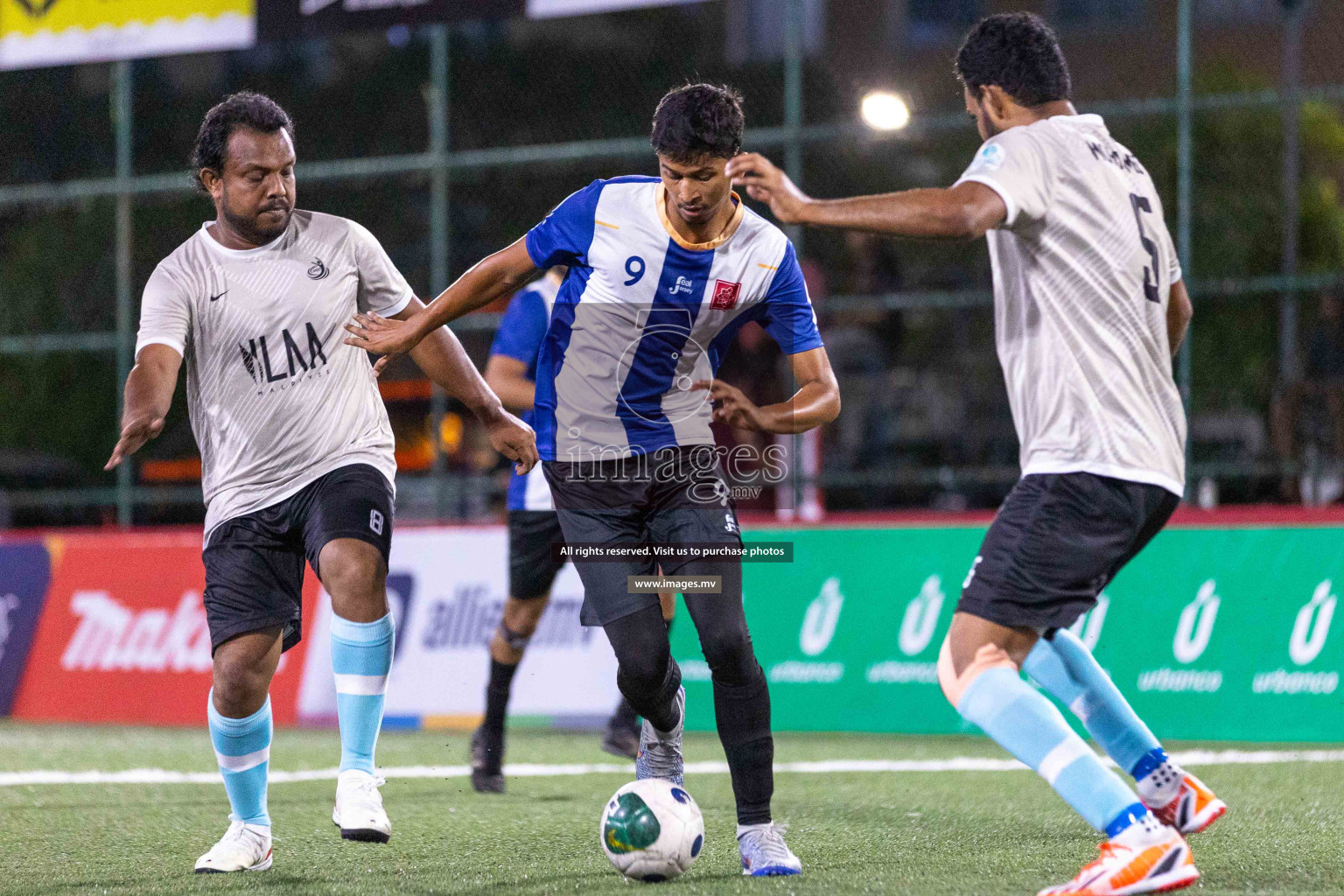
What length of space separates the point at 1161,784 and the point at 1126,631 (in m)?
3.64

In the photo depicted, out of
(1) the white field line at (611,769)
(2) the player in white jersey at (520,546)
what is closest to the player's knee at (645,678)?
(2) the player in white jersey at (520,546)

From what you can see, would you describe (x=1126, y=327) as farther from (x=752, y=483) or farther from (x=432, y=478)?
(x=432, y=478)

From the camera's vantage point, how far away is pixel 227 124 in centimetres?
481

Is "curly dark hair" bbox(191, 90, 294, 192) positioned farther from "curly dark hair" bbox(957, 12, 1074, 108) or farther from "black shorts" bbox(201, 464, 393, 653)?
"curly dark hair" bbox(957, 12, 1074, 108)

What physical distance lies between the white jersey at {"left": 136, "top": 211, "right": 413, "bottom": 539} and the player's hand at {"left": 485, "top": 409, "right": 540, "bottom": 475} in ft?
1.32

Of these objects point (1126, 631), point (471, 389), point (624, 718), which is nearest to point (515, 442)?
point (471, 389)

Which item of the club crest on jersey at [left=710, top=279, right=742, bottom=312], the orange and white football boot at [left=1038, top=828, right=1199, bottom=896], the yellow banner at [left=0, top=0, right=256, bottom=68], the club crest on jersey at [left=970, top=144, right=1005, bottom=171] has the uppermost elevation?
the yellow banner at [left=0, top=0, right=256, bottom=68]

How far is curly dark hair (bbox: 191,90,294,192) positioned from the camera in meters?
4.80

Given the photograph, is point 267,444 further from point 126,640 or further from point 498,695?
point 126,640

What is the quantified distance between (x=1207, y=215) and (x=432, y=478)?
5915 mm

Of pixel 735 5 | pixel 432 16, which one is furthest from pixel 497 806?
pixel 735 5

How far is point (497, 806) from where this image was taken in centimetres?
603

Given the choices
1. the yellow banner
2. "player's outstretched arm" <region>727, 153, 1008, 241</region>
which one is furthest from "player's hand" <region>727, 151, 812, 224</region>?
the yellow banner

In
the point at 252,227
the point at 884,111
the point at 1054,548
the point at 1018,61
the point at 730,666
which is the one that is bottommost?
the point at 730,666
